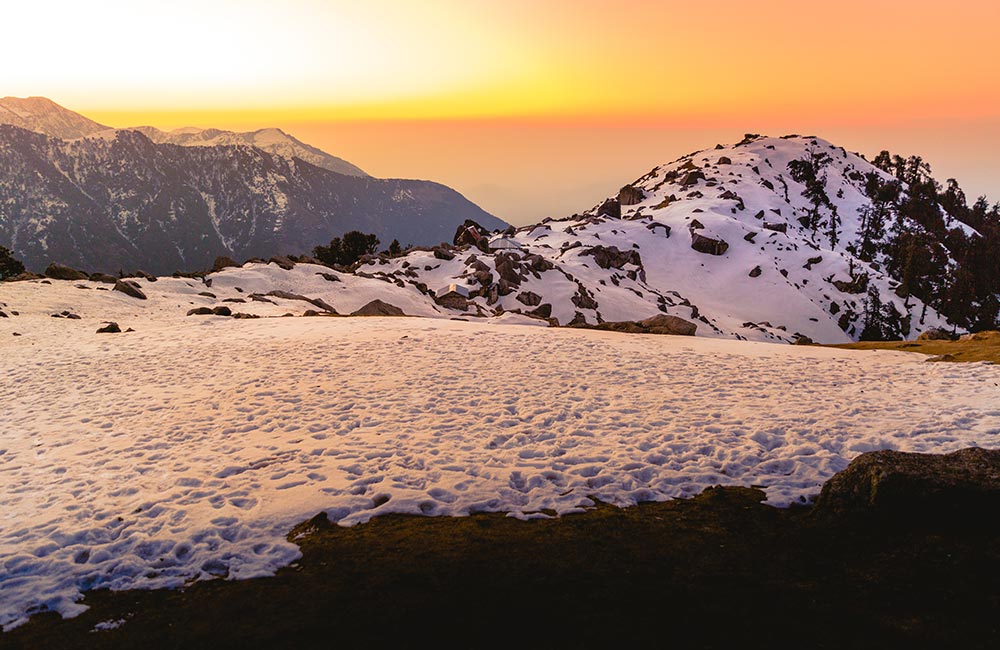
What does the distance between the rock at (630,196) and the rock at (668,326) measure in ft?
479

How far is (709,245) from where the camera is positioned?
122562mm

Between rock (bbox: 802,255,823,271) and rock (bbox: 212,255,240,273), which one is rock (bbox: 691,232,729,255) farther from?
rock (bbox: 212,255,240,273)

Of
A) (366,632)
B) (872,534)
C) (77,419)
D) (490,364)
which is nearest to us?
(366,632)

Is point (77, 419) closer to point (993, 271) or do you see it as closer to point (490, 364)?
point (490, 364)

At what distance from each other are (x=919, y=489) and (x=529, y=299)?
60.1 metres

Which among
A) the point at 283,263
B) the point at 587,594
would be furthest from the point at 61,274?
the point at 587,594

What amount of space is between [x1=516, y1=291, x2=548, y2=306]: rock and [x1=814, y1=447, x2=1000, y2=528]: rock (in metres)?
58.4

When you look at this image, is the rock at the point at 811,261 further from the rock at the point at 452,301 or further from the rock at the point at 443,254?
the rock at the point at 452,301

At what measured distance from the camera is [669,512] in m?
10.8

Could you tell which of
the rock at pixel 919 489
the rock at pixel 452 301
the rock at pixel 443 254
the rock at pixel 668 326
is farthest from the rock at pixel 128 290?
the rock at pixel 443 254

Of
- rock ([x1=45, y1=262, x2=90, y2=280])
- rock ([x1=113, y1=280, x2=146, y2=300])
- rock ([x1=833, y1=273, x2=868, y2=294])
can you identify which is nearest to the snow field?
rock ([x1=113, y1=280, x2=146, y2=300])

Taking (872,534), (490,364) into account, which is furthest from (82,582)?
(490,364)

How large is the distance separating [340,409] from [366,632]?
9.94 metres

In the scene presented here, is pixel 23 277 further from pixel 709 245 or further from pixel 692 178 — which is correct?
pixel 692 178
